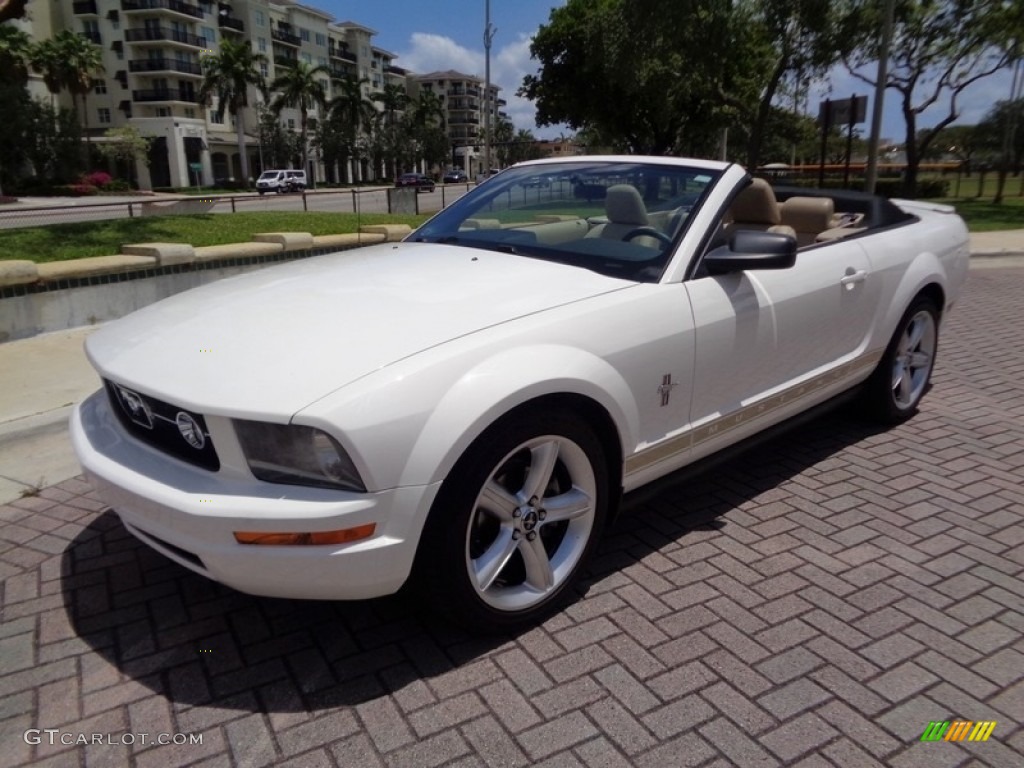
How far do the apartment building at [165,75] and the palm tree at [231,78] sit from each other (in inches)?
105

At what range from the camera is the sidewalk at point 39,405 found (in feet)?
13.2

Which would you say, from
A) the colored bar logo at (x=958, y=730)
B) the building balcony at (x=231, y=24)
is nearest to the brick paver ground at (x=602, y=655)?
the colored bar logo at (x=958, y=730)

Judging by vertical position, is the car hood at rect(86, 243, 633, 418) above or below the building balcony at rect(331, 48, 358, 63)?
below

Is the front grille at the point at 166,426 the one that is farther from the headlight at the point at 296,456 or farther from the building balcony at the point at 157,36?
the building balcony at the point at 157,36

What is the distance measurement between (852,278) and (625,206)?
4.19 ft

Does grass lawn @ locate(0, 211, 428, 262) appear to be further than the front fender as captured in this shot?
Yes

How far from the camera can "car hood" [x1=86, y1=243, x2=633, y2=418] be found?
2.22m

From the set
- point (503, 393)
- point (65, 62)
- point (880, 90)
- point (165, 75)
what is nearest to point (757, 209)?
point (503, 393)

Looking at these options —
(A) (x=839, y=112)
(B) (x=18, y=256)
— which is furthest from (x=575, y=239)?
(A) (x=839, y=112)

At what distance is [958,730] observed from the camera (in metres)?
2.21

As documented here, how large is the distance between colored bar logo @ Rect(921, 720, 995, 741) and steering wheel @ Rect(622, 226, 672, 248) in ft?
6.27

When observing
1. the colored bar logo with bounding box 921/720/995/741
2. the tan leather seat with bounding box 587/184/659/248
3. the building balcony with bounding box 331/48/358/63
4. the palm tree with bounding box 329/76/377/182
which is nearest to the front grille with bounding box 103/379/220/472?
the tan leather seat with bounding box 587/184/659/248

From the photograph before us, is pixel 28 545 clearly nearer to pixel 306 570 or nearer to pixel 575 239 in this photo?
pixel 306 570

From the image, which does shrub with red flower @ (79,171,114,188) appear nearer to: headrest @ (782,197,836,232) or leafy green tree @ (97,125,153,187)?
leafy green tree @ (97,125,153,187)
